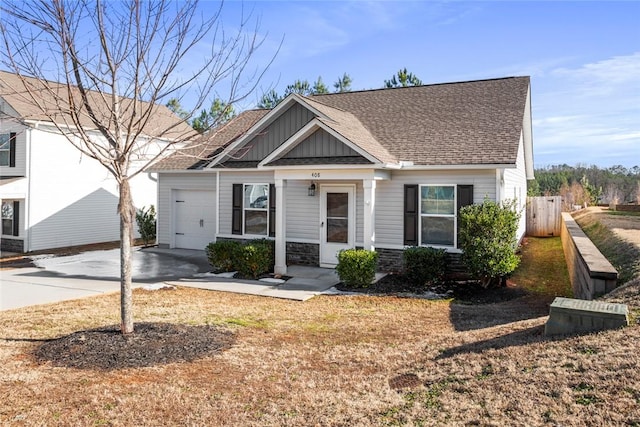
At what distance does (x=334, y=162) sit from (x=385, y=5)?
3.91 meters

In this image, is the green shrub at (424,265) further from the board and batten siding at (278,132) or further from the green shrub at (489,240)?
the board and batten siding at (278,132)

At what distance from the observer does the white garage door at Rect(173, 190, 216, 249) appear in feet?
54.7

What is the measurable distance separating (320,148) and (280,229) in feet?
7.87

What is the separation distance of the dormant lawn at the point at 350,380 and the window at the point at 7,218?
1247 centimetres

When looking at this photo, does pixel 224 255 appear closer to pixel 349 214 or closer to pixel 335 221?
pixel 335 221

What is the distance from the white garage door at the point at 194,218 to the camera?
54.7ft

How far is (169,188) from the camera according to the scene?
56.2ft

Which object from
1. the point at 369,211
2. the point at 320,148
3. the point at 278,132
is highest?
the point at 278,132

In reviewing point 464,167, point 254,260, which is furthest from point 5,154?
point 464,167

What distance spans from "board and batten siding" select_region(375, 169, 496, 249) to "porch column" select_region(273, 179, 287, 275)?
2.56m

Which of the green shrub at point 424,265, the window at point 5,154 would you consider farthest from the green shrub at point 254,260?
the window at point 5,154

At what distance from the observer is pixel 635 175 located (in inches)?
2272

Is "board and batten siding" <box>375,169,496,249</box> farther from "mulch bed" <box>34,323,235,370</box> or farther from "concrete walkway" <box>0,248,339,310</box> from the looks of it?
"mulch bed" <box>34,323,235,370</box>

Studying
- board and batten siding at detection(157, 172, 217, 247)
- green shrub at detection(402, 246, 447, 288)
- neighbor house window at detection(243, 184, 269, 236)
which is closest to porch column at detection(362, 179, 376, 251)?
green shrub at detection(402, 246, 447, 288)
